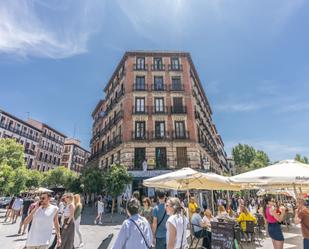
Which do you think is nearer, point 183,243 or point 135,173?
point 183,243

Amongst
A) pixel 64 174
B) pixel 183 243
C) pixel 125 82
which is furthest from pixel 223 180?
pixel 64 174

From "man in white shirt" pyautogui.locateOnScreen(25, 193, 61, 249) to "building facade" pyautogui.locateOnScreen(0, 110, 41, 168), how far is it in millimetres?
45206

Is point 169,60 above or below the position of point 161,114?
above

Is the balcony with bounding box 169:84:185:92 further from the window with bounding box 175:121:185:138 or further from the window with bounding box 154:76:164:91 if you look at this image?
the window with bounding box 175:121:185:138

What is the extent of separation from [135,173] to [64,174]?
1037 inches

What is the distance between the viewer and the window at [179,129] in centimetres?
2444

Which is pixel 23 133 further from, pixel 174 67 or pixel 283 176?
pixel 283 176

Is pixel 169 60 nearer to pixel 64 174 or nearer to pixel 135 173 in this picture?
pixel 135 173

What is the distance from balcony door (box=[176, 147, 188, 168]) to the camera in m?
23.3

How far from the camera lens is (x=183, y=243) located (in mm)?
3848

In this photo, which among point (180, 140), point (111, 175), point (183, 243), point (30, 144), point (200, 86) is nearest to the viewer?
point (183, 243)

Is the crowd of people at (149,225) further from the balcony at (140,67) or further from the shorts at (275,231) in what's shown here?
the balcony at (140,67)

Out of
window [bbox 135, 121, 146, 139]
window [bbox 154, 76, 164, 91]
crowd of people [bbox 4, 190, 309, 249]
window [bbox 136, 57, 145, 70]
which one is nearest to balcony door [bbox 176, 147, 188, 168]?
window [bbox 135, 121, 146, 139]

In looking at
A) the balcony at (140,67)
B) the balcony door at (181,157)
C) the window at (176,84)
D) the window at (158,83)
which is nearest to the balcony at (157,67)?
the balcony at (140,67)
